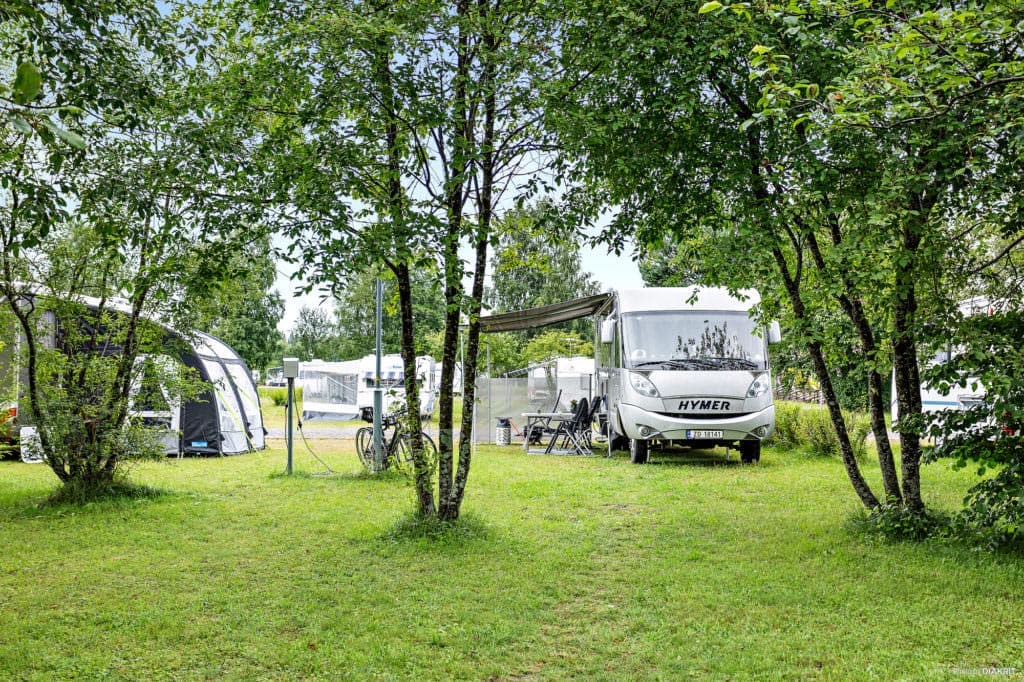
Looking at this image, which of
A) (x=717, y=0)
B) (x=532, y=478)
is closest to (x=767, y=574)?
(x=717, y=0)

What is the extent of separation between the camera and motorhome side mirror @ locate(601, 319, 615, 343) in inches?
503

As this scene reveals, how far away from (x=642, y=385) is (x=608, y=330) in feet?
6.69

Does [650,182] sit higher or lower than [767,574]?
higher

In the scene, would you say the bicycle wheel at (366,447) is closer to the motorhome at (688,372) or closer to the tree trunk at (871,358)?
the motorhome at (688,372)

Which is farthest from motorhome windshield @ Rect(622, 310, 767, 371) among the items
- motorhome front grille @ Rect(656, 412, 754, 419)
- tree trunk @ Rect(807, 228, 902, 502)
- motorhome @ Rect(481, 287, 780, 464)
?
tree trunk @ Rect(807, 228, 902, 502)

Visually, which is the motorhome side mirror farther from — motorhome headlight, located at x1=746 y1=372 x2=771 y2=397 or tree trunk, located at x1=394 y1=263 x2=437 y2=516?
tree trunk, located at x1=394 y1=263 x2=437 y2=516

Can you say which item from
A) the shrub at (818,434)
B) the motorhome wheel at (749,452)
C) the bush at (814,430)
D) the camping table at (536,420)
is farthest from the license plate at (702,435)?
the camping table at (536,420)

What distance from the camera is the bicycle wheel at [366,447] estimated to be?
10806mm

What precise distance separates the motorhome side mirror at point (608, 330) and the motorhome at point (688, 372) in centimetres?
9

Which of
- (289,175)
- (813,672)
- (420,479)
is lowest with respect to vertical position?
(813,672)

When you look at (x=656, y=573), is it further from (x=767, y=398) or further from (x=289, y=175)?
(x=767, y=398)

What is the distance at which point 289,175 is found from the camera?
5.64 m

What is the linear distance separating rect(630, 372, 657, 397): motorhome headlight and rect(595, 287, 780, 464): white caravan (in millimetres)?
14

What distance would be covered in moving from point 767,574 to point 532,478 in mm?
4987
